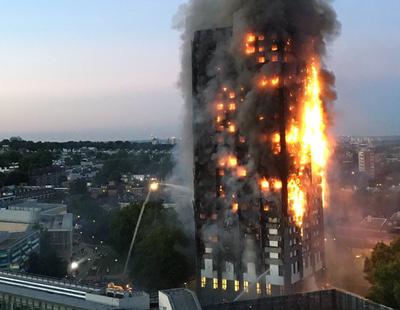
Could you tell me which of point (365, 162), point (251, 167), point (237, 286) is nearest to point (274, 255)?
point (237, 286)

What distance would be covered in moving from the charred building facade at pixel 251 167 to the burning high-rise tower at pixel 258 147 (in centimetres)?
8

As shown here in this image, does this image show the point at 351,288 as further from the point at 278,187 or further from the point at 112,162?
the point at 112,162

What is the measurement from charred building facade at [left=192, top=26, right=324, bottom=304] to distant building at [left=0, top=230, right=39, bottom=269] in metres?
17.0

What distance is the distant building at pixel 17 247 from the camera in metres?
49.1

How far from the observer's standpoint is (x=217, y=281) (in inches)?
1762

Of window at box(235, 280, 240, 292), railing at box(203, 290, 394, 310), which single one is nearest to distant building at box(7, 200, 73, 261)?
window at box(235, 280, 240, 292)

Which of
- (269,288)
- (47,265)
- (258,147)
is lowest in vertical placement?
(269,288)

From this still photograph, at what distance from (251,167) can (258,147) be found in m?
1.65

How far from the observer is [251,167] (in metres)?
43.1

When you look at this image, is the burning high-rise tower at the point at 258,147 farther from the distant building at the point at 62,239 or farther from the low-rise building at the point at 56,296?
the distant building at the point at 62,239

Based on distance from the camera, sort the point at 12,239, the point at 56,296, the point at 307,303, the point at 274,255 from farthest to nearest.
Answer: the point at 12,239 < the point at 274,255 < the point at 307,303 < the point at 56,296

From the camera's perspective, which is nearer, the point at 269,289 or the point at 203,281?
the point at 269,289

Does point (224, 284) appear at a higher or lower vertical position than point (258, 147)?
lower

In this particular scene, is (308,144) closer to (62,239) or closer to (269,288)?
(269,288)
